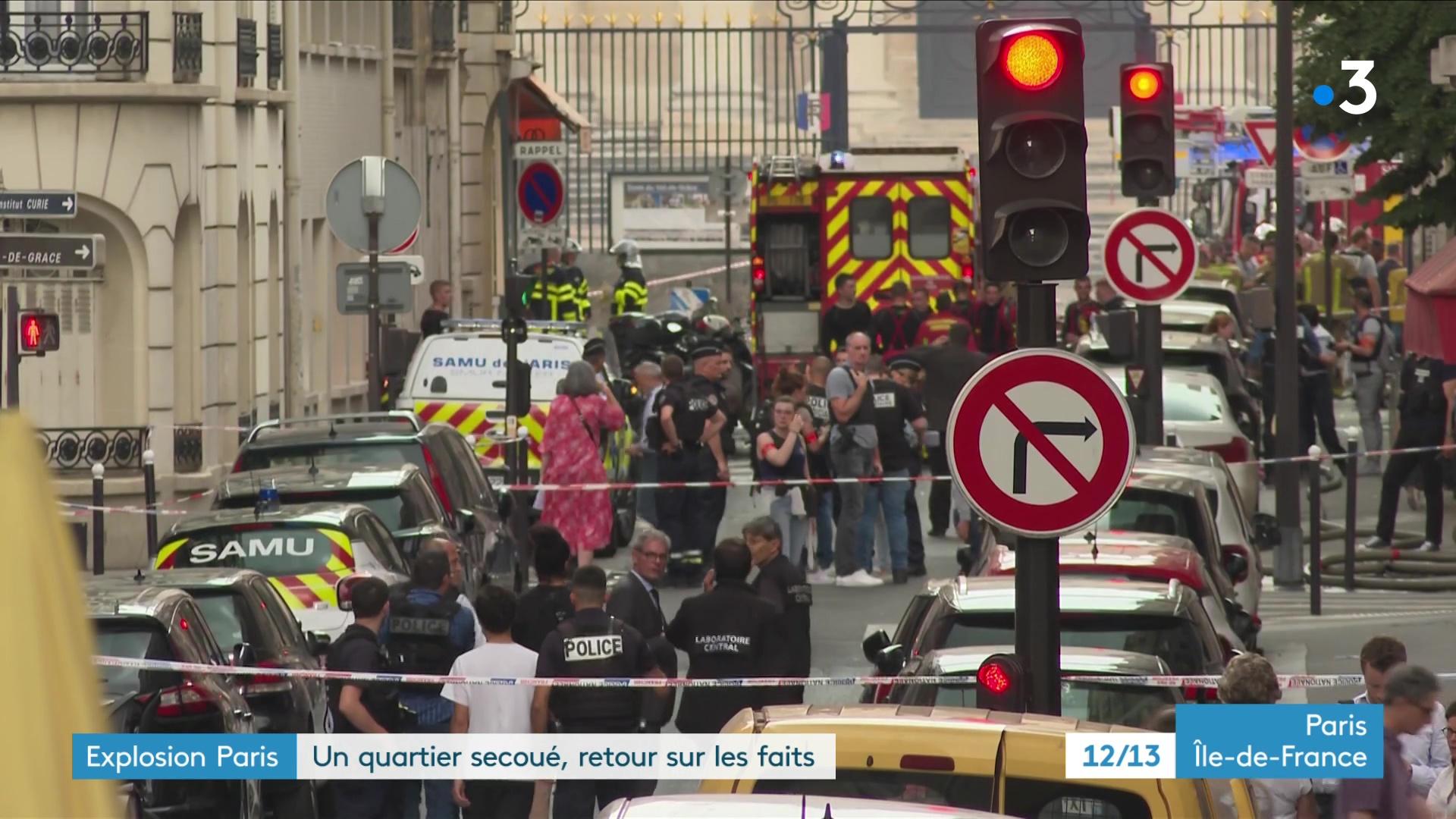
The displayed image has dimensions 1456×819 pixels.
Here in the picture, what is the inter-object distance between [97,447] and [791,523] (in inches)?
230

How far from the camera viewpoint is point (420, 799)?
9.95 metres

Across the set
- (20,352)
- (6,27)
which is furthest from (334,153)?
(20,352)

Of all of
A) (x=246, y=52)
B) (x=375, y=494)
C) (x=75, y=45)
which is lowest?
(x=375, y=494)

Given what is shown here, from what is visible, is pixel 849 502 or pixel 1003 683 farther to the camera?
pixel 849 502

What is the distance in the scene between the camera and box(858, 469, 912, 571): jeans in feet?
60.7

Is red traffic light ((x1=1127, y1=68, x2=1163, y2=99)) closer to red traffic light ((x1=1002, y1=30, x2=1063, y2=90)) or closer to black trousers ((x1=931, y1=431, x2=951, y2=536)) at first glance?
black trousers ((x1=931, y1=431, x2=951, y2=536))

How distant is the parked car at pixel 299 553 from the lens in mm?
13266

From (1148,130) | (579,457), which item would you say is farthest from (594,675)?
(579,457)

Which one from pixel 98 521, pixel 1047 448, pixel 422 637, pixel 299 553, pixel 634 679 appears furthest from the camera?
pixel 98 521

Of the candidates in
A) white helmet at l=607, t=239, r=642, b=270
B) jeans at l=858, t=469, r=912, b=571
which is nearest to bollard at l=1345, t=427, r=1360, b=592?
jeans at l=858, t=469, r=912, b=571

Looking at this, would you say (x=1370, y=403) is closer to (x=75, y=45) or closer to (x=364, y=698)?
(x=75, y=45)

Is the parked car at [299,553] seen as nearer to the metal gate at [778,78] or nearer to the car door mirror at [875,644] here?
the car door mirror at [875,644]

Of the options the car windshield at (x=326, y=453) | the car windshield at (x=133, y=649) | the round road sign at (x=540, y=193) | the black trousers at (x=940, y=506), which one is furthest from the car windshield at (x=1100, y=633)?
the round road sign at (x=540, y=193)

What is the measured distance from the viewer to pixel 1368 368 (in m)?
22.9
